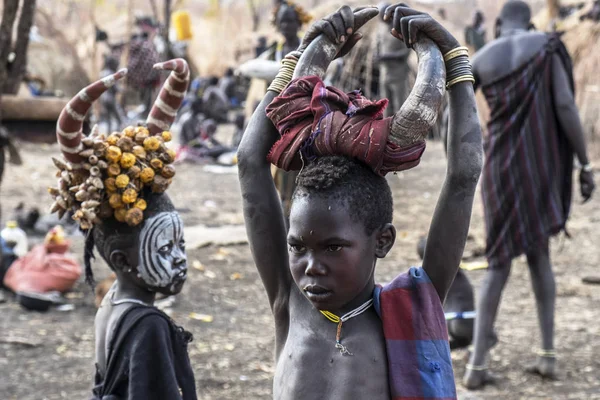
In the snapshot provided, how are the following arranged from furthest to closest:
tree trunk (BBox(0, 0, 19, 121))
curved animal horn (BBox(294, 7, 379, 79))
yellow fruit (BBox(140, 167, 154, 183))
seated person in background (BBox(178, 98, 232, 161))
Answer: seated person in background (BBox(178, 98, 232, 161)), tree trunk (BBox(0, 0, 19, 121)), yellow fruit (BBox(140, 167, 154, 183)), curved animal horn (BBox(294, 7, 379, 79))

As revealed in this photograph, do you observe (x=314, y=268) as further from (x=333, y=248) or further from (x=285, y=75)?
(x=285, y=75)

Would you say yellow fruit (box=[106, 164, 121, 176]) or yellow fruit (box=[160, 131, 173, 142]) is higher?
yellow fruit (box=[160, 131, 173, 142])

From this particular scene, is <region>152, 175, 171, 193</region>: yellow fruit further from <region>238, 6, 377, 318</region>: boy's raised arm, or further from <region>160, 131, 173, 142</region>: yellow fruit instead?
<region>238, 6, 377, 318</region>: boy's raised arm

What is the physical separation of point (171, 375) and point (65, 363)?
2662 millimetres

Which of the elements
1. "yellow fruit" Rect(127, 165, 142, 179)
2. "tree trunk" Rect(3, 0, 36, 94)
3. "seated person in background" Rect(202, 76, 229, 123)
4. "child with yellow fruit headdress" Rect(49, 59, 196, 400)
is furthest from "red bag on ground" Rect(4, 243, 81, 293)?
"seated person in background" Rect(202, 76, 229, 123)

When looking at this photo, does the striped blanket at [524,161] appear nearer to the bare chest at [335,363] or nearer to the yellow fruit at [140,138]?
the yellow fruit at [140,138]

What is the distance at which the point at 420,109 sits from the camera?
1.80 meters

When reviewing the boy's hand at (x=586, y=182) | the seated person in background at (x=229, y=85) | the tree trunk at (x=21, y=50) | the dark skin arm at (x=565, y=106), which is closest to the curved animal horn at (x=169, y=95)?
the dark skin arm at (x=565, y=106)

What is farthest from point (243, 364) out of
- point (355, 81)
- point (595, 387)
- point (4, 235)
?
point (355, 81)

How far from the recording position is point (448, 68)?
1.95 m

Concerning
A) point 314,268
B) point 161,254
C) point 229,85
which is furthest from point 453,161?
point 229,85

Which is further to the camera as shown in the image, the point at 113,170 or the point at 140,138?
the point at 140,138

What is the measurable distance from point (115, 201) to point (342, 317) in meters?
1.05

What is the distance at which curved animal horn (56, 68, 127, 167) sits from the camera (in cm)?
261
